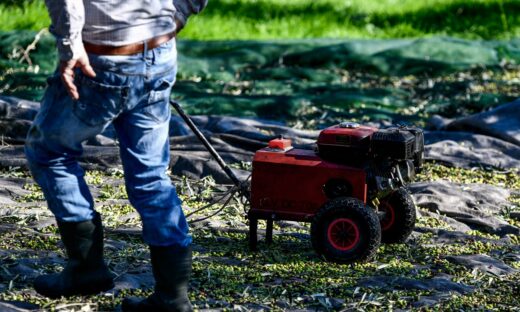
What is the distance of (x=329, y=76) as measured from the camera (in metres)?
9.63

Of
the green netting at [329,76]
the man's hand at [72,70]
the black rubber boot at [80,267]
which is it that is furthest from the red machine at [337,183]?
the green netting at [329,76]

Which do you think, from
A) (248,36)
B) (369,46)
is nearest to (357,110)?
(369,46)

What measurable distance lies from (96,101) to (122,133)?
6.8 inches

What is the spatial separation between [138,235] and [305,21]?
30.8 feet

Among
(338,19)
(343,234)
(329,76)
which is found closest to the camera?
(343,234)

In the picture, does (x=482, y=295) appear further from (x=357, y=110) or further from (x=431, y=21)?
(x=431, y=21)

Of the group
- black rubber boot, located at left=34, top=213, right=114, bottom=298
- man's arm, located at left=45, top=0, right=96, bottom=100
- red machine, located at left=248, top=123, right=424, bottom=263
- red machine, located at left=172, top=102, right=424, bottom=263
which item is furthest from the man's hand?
red machine, located at left=248, top=123, right=424, bottom=263

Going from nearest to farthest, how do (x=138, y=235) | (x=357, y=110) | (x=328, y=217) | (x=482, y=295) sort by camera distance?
(x=482, y=295) < (x=328, y=217) < (x=138, y=235) < (x=357, y=110)

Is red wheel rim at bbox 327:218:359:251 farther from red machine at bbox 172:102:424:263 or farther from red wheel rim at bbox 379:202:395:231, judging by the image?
red wheel rim at bbox 379:202:395:231

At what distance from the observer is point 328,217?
4477mm

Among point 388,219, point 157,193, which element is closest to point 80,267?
point 157,193

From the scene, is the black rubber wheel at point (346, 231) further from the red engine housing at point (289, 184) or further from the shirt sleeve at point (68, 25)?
the shirt sleeve at point (68, 25)

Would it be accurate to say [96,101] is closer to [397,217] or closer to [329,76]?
[397,217]

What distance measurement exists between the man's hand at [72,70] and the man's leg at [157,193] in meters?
0.24
